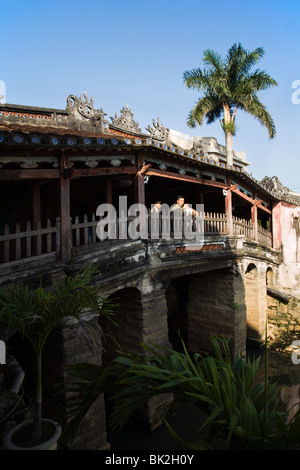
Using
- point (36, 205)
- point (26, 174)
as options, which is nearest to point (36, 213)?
point (36, 205)

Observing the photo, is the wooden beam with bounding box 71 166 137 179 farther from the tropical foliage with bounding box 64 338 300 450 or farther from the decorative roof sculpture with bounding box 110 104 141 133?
the decorative roof sculpture with bounding box 110 104 141 133

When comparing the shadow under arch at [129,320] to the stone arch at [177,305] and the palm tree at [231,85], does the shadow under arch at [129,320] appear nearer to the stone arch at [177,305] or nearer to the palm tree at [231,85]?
the stone arch at [177,305]

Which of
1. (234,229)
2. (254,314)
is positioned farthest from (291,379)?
(234,229)

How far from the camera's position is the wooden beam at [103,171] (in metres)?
6.39

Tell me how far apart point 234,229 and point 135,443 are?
7.71 meters

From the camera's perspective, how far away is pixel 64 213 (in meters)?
6.19

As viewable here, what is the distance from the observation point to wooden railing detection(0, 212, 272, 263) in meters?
5.48

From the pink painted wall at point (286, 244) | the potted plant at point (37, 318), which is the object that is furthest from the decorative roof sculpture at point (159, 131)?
the potted plant at point (37, 318)

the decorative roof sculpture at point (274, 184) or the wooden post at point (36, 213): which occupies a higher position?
the decorative roof sculpture at point (274, 184)

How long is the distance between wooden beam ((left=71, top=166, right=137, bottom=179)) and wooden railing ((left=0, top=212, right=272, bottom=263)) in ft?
2.97
